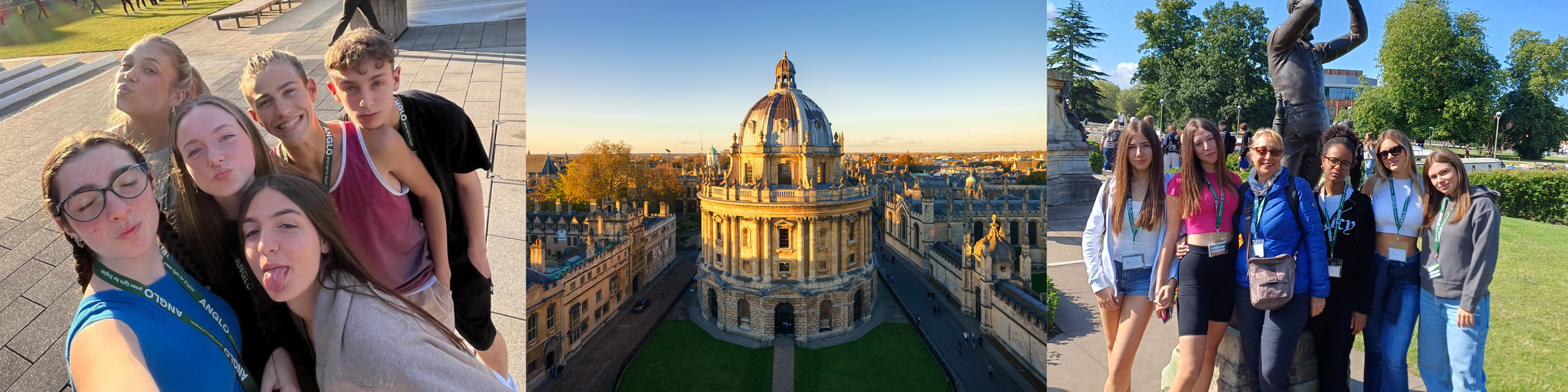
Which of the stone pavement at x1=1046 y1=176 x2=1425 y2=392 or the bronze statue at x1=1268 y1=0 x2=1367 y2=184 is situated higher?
the bronze statue at x1=1268 y1=0 x2=1367 y2=184

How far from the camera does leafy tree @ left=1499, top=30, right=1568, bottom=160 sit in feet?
23.2

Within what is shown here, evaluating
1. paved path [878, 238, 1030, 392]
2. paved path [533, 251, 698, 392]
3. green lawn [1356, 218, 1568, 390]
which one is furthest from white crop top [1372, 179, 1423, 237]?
paved path [533, 251, 698, 392]

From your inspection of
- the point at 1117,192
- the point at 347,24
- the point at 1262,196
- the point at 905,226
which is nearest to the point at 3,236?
the point at 347,24

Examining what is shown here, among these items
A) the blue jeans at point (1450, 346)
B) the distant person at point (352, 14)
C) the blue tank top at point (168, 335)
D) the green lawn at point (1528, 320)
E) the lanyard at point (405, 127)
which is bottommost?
the green lawn at point (1528, 320)

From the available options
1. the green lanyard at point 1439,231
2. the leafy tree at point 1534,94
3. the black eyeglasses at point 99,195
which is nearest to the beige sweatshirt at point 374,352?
the black eyeglasses at point 99,195

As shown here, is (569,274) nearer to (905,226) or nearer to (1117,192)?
(905,226)

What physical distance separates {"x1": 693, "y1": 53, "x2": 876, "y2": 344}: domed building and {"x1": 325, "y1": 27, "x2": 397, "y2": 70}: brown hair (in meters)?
2.52

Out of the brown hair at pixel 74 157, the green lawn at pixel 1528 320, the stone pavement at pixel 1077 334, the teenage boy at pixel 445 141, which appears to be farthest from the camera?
the green lawn at pixel 1528 320

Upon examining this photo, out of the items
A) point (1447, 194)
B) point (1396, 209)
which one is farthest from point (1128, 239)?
point (1447, 194)

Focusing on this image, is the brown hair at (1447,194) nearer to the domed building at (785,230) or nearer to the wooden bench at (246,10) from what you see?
the domed building at (785,230)

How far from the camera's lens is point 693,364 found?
15.9ft

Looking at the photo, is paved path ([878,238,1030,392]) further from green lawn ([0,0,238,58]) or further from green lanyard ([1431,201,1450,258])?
green lawn ([0,0,238,58])

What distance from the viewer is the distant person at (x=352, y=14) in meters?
3.23

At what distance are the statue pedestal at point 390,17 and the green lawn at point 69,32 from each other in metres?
0.85
